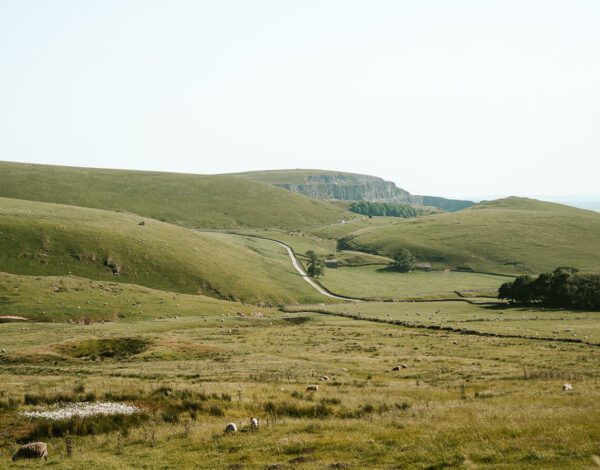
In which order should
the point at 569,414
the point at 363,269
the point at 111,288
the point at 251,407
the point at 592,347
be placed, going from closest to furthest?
1. the point at 569,414
2. the point at 251,407
3. the point at 592,347
4. the point at 111,288
5. the point at 363,269

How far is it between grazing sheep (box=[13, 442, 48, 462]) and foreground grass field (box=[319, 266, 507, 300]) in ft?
374

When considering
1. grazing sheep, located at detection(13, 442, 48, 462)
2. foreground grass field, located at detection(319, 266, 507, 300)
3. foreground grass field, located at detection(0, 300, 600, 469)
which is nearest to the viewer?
foreground grass field, located at detection(0, 300, 600, 469)

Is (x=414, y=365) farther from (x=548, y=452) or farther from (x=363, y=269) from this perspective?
(x=363, y=269)

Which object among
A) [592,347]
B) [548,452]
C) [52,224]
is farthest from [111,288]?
[548,452]

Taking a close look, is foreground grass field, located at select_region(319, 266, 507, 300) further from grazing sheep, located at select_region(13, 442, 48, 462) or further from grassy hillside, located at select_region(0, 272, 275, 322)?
grazing sheep, located at select_region(13, 442, 48, 462)

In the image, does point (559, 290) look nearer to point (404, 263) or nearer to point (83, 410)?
point (404, 263)

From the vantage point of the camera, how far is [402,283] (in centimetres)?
15612

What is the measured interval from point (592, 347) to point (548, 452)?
45182 millimetres

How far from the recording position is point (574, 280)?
4013 inches

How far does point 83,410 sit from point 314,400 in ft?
38.9

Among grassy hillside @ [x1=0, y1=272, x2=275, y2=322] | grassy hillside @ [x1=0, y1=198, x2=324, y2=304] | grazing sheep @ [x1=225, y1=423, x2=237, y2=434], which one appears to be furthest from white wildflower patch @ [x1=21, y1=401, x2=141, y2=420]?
grassy hillside @ [x1=0, y1=198, x2=324, y2=304]

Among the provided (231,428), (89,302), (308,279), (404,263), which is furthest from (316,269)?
(231,428)

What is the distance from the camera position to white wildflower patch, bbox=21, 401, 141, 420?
27375 millimetres

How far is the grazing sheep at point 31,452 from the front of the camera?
21547 millimetres
